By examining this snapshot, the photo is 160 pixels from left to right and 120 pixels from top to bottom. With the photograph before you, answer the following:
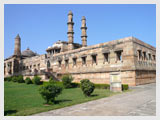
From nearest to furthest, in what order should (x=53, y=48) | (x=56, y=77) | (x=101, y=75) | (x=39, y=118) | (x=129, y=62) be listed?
(x=39, y=118) < (x=129, y=62) < (x=101, y=75) < (x=56, y=77) < (x=53, y=48)

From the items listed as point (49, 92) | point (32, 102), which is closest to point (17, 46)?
point (32, 102)

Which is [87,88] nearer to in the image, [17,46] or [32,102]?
[32,102]

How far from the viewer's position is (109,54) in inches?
809

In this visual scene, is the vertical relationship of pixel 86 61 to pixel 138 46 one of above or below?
below

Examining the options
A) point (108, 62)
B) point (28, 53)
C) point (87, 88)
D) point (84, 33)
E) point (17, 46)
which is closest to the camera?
point (87, 88)

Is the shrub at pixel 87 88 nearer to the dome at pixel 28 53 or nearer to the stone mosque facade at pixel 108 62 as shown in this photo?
the stone mosque facade at pixel 108 62

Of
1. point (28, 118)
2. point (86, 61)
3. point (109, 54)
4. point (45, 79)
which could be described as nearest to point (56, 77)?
point (45, 79)

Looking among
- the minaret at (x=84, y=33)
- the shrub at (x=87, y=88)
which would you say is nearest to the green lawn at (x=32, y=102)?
the shrub at (x=87, y=88)

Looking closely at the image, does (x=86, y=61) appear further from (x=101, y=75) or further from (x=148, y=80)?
(x=148, y=80)

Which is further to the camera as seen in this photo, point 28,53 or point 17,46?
point 28,53

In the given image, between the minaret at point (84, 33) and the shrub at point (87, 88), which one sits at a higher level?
the minaret at point (84, 33)

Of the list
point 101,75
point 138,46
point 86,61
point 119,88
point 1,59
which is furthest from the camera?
point 86,61

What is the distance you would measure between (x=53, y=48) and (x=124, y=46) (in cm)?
2091

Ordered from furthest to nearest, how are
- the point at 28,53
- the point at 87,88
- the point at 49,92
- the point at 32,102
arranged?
the point at 28,53 → the point at 87,88 → the point at 32,102 → the point at 49,92
